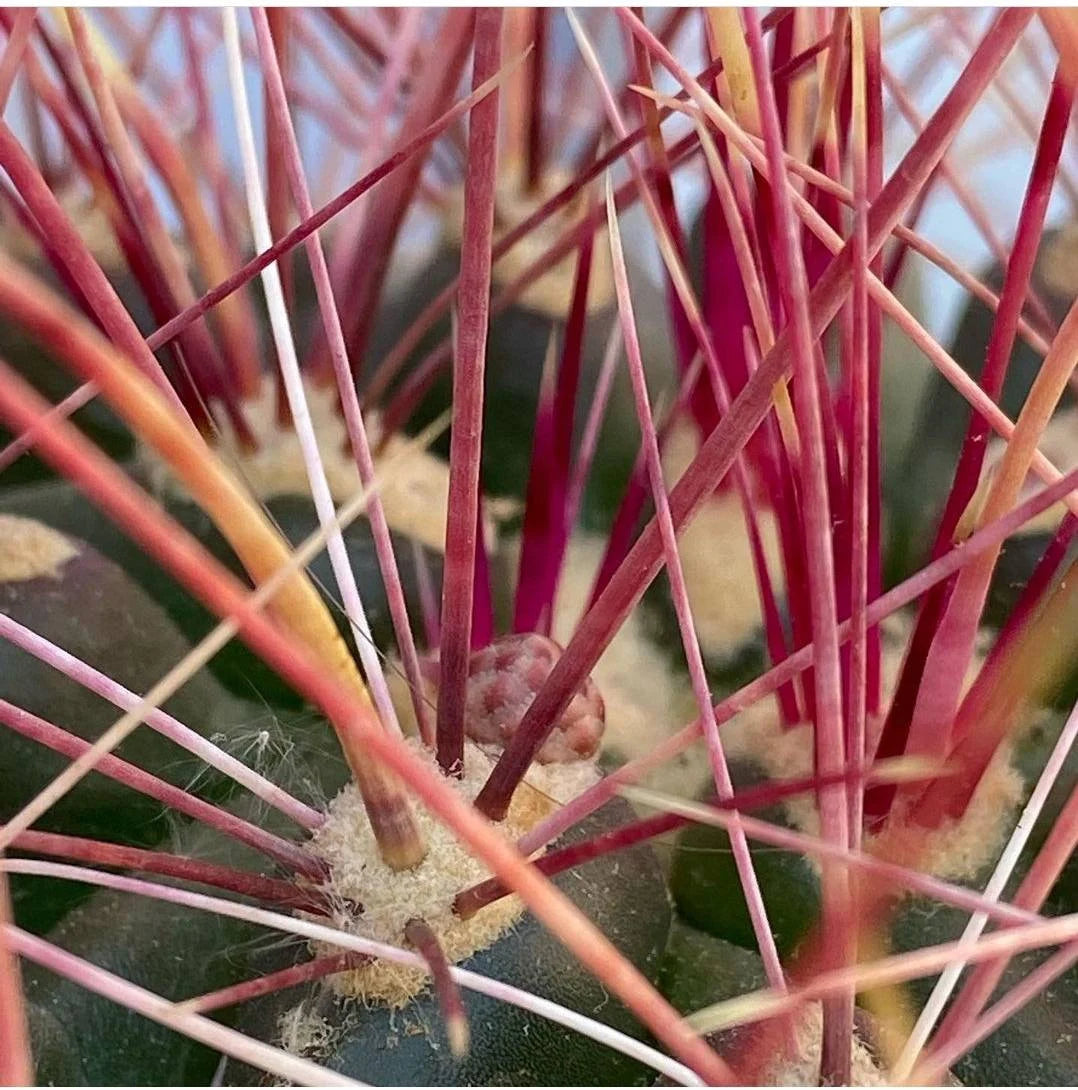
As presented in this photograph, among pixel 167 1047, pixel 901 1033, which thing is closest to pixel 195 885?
pixel 167 1047

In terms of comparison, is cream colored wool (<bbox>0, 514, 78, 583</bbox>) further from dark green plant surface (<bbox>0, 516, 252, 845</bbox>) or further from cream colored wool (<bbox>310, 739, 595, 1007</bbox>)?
cream colored wool (<bbox>310, 739, 595, 1007</bbox>)

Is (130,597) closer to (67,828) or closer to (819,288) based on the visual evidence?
(67,828)

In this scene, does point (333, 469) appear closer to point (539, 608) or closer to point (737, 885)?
point (539, 608)

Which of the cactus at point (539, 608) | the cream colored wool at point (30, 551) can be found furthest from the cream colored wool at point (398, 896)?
the cream colored wool at point (30, 551)

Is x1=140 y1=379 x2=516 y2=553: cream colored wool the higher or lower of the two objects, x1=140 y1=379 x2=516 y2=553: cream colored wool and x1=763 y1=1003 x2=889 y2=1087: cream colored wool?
the higher

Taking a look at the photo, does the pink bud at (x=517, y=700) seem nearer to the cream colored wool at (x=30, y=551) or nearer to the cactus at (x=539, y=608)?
the cactus at (x=539, y=608)

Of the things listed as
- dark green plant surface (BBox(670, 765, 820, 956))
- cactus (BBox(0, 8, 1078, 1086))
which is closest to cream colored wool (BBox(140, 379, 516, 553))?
cactus (BBox(0, 8, 1078, 1086))
